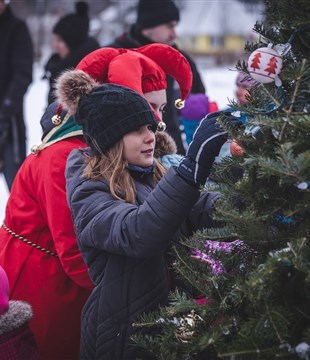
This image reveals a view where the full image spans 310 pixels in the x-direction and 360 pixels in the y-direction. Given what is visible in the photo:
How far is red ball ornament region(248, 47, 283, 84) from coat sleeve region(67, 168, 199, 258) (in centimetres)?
39

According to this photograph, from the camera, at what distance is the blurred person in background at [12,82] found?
581cm

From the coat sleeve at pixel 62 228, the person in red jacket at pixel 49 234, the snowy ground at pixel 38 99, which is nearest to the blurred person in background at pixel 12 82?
the snowy ground at pixel 38 99

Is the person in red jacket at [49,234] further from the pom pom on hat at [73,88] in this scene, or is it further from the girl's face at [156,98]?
the pom pom on hat at [73,88]

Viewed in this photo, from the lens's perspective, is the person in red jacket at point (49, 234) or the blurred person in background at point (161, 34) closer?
the person in red jacket at point (49, 234)

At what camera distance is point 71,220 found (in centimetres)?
250

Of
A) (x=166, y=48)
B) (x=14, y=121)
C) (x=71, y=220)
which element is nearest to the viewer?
(x=71, y=220)

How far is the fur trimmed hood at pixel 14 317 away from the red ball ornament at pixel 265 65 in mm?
1183

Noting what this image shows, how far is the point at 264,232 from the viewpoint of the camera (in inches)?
68.9

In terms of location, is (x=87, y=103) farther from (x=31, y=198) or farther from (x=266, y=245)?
(x=266, y=245)

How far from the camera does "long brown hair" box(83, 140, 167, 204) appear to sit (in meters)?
2.19

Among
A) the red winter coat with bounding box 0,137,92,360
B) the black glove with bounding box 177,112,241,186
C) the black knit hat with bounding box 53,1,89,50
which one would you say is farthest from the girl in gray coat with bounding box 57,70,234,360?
the black knit hat with bounding box 53,1,89,50

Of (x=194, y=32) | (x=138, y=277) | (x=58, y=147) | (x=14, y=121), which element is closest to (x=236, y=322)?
(x=138, y=277)

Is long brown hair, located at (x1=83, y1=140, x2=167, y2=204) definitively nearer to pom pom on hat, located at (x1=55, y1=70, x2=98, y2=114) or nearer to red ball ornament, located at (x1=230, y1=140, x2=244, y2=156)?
pom pom on hat, located at (x1=55, y1=70, x2=98, y2=114)

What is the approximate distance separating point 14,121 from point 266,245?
14.6 ft
